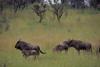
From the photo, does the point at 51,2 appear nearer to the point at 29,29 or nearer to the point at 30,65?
the point at 29,29

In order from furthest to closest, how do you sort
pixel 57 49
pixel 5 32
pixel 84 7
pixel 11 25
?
pixel 84 7 → pixel 11 25 → pixel 5 32 → pixel 57 49

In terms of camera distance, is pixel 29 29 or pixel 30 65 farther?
pixel 29 29

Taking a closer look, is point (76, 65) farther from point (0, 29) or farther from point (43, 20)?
point (43, 20)

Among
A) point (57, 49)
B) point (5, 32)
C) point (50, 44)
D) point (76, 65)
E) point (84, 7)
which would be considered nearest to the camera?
point (76, 65)

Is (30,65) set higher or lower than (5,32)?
higher

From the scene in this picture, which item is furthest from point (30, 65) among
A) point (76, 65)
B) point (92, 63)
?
point (92, 63)

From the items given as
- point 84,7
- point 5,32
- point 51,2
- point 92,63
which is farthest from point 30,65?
point 84,7

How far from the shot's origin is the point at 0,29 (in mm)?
19281

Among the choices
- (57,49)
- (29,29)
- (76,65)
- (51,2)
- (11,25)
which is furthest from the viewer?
(51,2)

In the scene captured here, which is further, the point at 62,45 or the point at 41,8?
the point at 41,8

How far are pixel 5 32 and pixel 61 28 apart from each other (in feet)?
23.2

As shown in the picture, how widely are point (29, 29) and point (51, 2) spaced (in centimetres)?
664

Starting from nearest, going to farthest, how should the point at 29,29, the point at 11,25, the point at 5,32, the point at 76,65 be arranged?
the point at 76,65 < the point at 5,32 < the point at 29,29 < the point at 11,25

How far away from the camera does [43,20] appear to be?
25156mm
